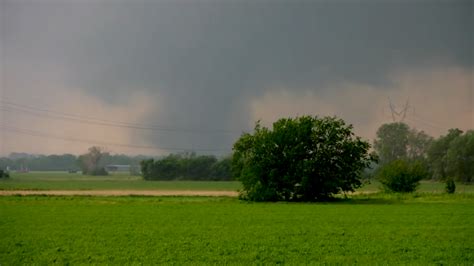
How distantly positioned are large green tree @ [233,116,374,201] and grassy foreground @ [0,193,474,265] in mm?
19063

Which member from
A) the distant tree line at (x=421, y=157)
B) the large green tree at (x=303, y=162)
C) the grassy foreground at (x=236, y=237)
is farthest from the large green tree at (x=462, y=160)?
the grassy foreground at (x=236, y=237)

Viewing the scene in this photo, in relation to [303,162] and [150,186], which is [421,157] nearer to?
[150,186]

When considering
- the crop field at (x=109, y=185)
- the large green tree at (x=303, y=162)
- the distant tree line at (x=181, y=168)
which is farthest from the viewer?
the distant tree line at (x=181, y=168)

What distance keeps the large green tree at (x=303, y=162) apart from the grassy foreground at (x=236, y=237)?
19.1 m

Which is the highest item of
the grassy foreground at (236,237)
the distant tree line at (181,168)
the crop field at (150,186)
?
the distant tree line at (181,168)

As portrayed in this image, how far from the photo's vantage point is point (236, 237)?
26.1m

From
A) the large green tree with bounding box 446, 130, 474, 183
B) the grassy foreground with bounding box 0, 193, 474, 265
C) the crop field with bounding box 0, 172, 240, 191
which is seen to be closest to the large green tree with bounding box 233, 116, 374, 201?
the grassy foreground with bounding box 0, 193, 474, 265

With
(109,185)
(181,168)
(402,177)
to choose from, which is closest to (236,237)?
(402,177)

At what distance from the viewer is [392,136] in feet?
543

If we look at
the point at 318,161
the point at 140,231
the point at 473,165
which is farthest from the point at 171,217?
the point at 473,165

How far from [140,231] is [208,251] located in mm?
7467

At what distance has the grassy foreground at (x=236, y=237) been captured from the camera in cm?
2050

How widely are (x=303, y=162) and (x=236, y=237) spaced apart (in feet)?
113

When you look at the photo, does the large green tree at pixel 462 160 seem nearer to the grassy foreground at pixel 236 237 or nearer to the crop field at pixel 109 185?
the crop field at pixel 109 185
